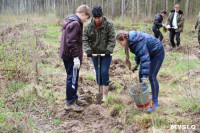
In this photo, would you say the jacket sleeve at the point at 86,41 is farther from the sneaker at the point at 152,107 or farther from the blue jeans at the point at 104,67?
the sneaker at the point at 152,107

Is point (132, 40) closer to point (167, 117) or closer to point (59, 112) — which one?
point (167, 117)

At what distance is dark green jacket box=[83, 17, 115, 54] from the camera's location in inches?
163

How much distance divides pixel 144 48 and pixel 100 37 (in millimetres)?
1048

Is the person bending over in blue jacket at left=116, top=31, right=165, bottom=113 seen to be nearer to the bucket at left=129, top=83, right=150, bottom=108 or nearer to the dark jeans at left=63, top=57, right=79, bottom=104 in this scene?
the bucket at left=129, top=83, right=150, bottom=108

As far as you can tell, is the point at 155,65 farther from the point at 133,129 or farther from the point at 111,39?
the point at 133,129

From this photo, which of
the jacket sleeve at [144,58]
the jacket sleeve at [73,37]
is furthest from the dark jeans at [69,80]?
the jacket sleeve at [144,58]

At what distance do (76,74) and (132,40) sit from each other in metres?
1.16

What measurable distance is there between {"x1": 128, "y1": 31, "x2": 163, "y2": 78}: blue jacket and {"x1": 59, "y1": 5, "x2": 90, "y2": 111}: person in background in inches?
34.3

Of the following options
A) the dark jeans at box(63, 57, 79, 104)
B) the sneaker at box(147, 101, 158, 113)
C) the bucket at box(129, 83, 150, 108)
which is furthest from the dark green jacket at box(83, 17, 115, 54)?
the sneaker at box(147, 101, 158, 113)

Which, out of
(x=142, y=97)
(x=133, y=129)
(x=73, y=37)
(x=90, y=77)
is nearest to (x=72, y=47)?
(x=73, y=37)

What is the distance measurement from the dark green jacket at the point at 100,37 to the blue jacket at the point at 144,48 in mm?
720

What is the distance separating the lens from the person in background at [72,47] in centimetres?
351

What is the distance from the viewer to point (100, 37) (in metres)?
4.17

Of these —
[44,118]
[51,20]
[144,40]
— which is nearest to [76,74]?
[44,118]
